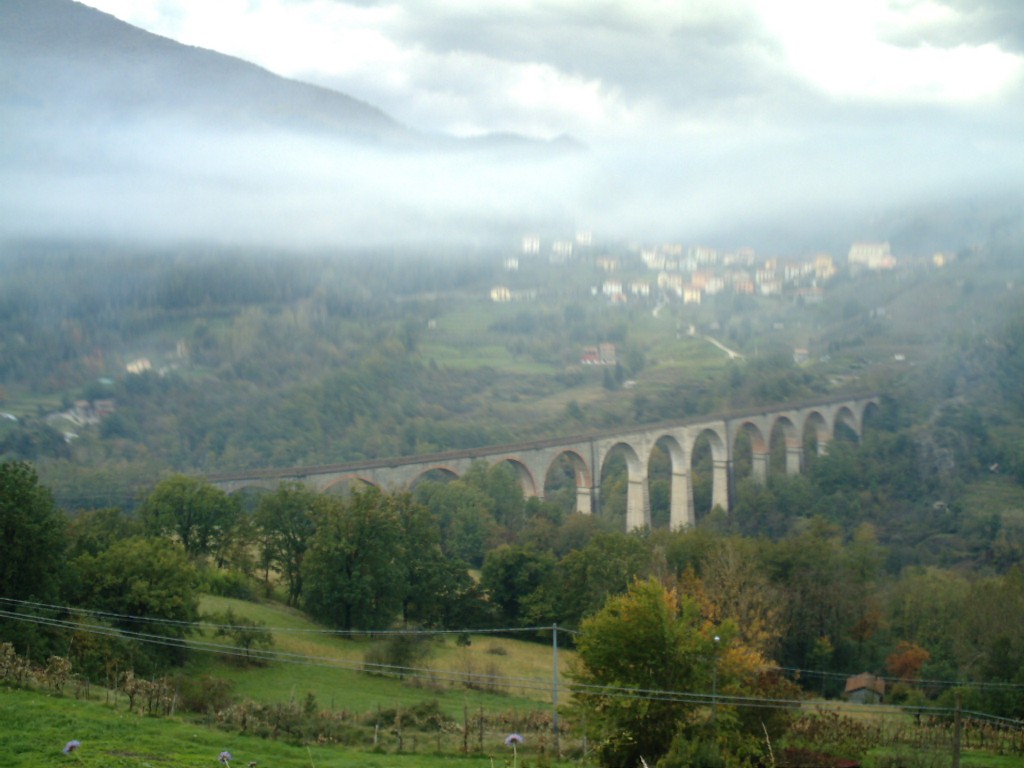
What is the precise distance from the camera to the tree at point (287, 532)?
30578 millimetres

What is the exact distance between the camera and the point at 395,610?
2883 centimetres

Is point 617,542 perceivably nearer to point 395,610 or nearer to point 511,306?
point 395,610

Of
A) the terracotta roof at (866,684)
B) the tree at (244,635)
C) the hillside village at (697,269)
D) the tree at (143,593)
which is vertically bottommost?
the terracotta roof at (866,684)

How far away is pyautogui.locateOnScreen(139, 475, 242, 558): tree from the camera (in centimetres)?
3059

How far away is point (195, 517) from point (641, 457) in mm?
33472

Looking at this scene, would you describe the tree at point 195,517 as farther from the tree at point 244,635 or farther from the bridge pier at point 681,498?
the bridge pier at point 681,498

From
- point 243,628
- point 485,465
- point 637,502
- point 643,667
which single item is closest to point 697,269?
point 637,502

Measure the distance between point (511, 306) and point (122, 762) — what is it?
95.9m

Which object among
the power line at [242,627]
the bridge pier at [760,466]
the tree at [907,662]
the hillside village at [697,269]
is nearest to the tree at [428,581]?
the power line at [242,627]

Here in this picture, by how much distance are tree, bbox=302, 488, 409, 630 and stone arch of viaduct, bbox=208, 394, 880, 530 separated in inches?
393

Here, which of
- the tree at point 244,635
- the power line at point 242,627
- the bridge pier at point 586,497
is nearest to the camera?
the power line at point 242,627

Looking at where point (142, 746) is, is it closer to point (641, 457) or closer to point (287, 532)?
point (287, 532)

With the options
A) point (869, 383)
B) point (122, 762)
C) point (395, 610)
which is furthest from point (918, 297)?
point (122, 762)

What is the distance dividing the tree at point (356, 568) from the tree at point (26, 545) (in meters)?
8.37
